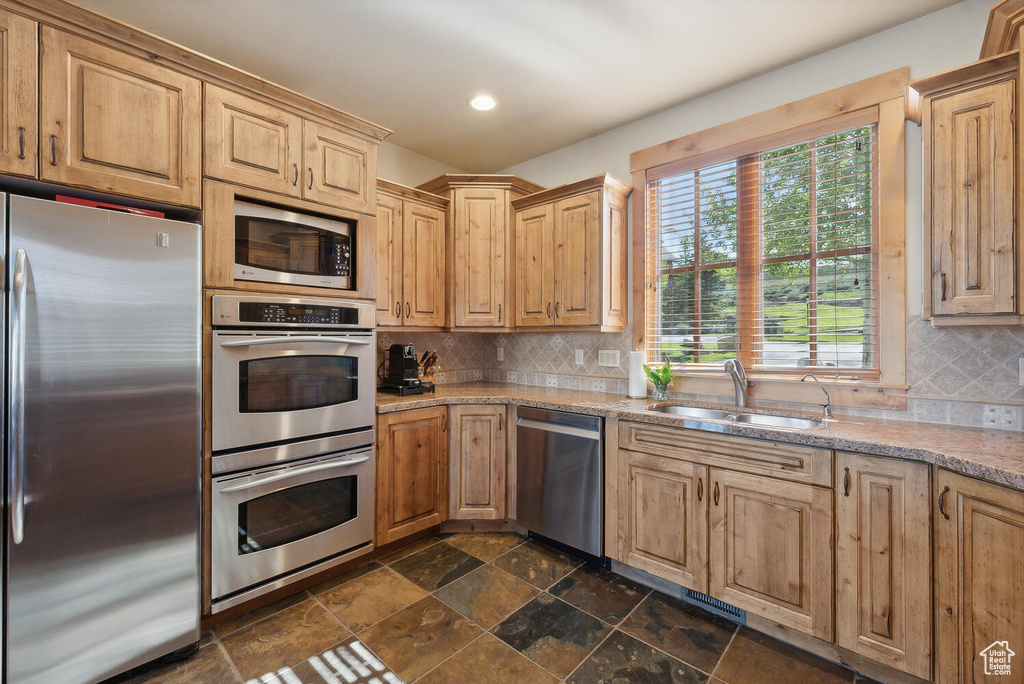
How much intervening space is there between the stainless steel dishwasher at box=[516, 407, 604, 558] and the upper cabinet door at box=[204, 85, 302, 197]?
74.6 inches

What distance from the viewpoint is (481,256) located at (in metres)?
3.29

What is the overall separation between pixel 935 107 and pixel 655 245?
146 cm

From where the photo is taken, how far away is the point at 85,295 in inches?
61.1

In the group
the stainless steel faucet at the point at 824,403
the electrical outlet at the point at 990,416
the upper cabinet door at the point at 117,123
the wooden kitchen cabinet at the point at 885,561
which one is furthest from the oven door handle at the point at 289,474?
the electrical outlet at the point at 990,416

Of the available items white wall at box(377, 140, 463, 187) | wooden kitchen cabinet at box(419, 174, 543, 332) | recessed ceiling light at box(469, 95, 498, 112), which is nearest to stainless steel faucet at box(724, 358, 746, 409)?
wooden kitchen cabinet at box(419, 174, 543, 332)

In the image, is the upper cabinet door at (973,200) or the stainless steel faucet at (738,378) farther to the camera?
the stainless steel faucet at (738,378)

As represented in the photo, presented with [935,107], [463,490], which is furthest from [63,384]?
[935,107]

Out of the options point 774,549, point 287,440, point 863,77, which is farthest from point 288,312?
point 863,77

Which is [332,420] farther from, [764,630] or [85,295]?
[764,630]

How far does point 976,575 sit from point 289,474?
269 centimetres

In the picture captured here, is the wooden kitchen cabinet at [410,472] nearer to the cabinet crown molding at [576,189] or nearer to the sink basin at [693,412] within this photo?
the sink basin at [693,412]

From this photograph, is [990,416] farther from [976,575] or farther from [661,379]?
[661,379]

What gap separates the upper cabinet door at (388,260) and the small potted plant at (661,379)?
173 centimetres

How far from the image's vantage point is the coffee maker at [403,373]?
2.98 m
